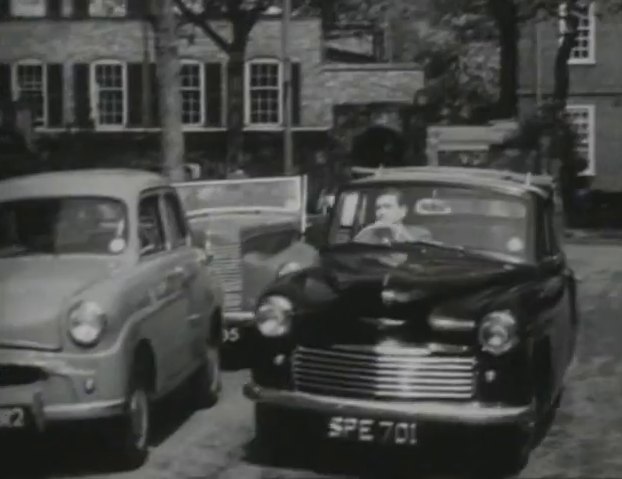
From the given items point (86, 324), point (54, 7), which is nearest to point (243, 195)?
point (86, 324)

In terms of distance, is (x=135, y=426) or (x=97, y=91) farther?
(x=97, y=91)

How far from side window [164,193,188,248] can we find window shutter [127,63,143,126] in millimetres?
36427

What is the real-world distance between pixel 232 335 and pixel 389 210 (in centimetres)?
291

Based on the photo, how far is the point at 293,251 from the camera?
12641 millimetres

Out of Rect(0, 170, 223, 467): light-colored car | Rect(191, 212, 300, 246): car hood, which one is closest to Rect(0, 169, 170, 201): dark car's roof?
Rect(0, 170, 223, 467): light-colored car

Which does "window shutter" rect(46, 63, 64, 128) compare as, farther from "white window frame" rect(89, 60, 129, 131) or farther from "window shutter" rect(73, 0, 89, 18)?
"window shutter" rect(73, 0, 89, 18)

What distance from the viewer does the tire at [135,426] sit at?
899 cm

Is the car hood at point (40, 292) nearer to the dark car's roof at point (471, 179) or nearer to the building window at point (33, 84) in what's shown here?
the dark car's roof at point (471, 179)

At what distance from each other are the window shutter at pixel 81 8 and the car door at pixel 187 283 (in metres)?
38.3

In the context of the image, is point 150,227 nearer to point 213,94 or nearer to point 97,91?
point 213,94

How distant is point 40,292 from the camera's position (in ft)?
29.2

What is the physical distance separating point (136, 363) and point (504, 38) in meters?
31.1

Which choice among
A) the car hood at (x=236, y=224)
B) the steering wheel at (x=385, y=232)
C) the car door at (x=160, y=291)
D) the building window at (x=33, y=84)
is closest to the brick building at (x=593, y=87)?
the building window at (x=33, y=84)

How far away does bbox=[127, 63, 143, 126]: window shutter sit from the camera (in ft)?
155
